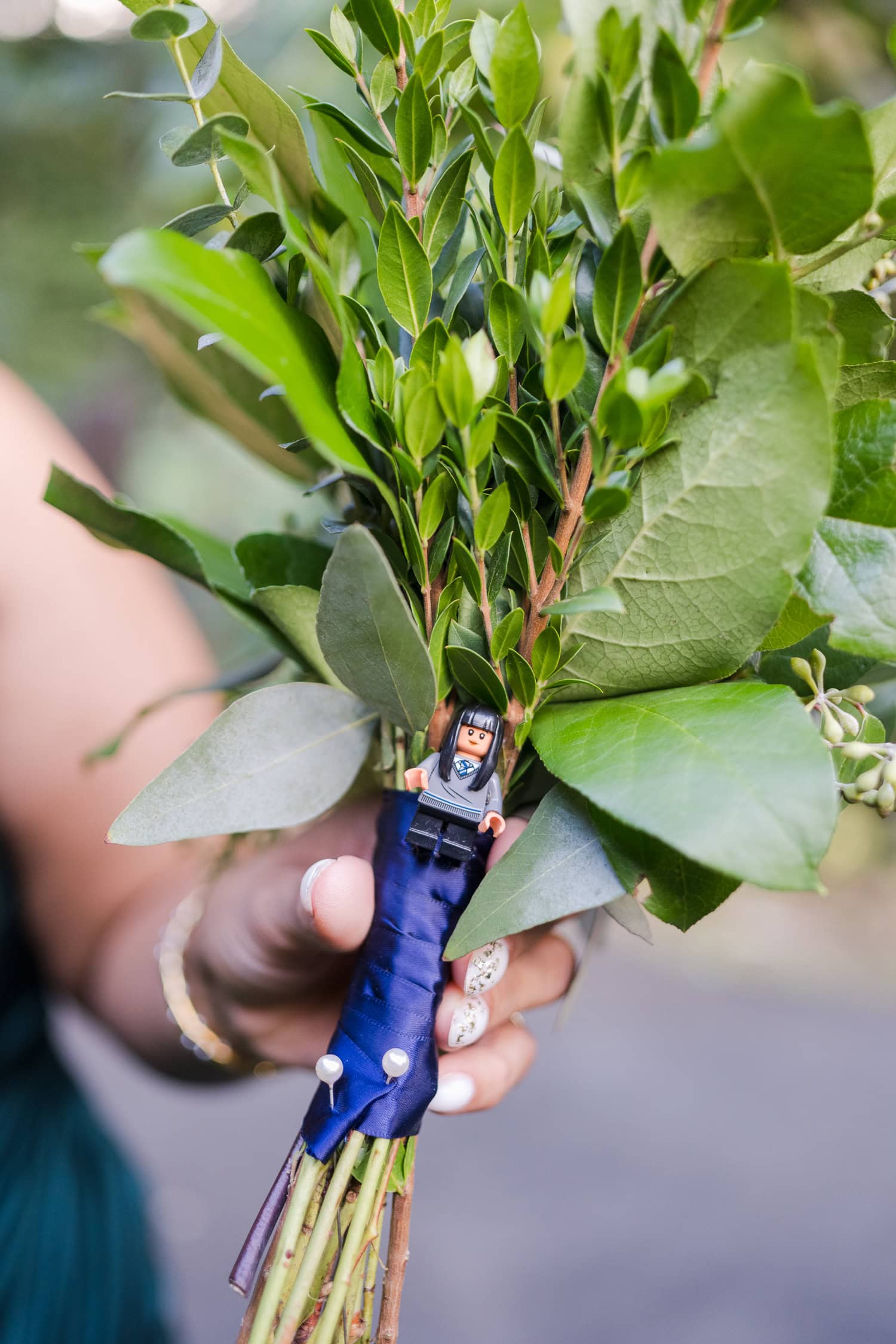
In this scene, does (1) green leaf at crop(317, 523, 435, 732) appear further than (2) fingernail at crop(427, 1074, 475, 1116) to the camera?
No

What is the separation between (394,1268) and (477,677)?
25cm

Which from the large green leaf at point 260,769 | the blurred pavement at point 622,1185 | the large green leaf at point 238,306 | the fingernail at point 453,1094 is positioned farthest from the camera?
the blurred pavement at point 622,1185

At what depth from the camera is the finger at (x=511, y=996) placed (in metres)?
0.41

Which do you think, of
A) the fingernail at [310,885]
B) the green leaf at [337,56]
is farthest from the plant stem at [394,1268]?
the green leaf at [337,56]

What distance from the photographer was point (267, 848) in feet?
1.87

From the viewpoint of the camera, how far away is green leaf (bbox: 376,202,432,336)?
1.01 feet

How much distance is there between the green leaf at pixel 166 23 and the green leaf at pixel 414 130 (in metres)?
0.08

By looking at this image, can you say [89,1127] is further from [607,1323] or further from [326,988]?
[607,1323]

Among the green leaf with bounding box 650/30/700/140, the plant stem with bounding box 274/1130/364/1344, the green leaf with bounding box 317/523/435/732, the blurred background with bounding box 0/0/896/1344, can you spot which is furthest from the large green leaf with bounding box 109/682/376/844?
the blurred background with bounding box 0/0/896/1344

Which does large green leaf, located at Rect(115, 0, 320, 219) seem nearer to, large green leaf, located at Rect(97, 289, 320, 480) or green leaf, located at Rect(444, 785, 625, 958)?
large green leaf, located at Rect(97, 289, 320, 480)

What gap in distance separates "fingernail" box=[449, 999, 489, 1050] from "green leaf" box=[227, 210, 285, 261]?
330mm

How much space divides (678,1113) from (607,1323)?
46 centimetres

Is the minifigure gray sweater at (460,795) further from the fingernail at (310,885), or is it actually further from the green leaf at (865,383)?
the green leaf at (865,383)

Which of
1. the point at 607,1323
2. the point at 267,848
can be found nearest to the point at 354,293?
the point at 267,848
